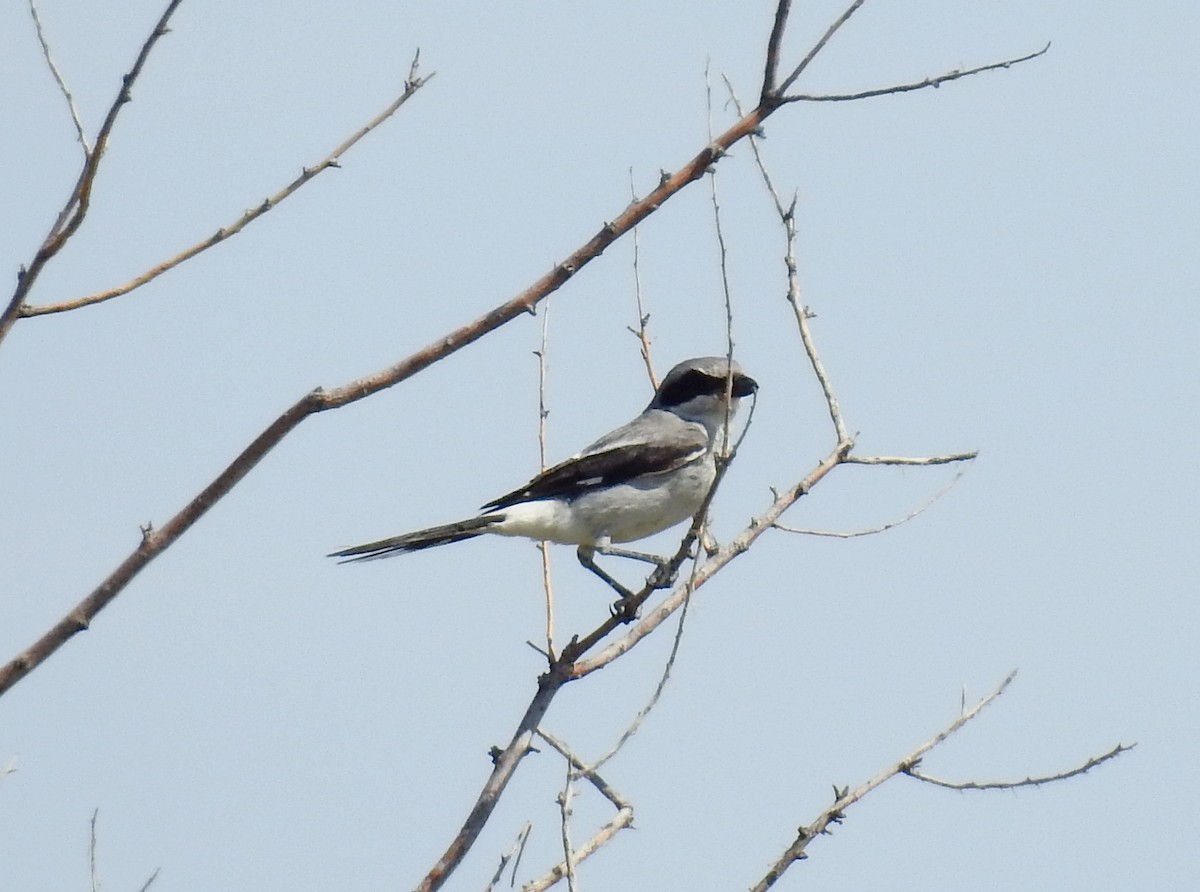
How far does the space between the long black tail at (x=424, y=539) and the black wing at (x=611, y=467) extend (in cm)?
43

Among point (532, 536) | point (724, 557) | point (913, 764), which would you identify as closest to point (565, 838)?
point (913, 764)

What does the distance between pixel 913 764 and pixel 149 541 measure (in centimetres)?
268

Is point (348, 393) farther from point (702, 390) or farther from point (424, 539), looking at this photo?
point (702, 390)

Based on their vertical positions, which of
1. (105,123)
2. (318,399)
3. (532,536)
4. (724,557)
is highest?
(532,536)

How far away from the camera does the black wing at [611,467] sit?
7.81m

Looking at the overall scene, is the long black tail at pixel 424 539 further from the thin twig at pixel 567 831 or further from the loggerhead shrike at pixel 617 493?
the thin twig at pixel 567 831

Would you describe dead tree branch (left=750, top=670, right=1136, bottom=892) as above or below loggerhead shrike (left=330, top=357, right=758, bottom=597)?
below

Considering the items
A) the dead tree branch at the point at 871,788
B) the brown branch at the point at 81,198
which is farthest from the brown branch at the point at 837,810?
the brown branch at the point at 81,198

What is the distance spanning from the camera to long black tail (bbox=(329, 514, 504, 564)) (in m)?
6.62

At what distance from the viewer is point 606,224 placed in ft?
9.87

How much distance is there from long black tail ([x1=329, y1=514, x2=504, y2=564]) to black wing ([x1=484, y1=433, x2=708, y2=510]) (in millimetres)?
433

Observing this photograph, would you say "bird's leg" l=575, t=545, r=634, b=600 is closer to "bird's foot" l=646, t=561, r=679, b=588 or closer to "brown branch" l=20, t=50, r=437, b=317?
"bird's foot" l=646, t=561, r=679, b=588

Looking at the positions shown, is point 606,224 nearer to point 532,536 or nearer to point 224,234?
point 224,234

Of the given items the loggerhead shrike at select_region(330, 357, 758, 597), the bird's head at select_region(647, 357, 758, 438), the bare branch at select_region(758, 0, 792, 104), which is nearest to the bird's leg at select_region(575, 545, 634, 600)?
the loggerhead shrike at select_region(330, 357, 758, 597)
